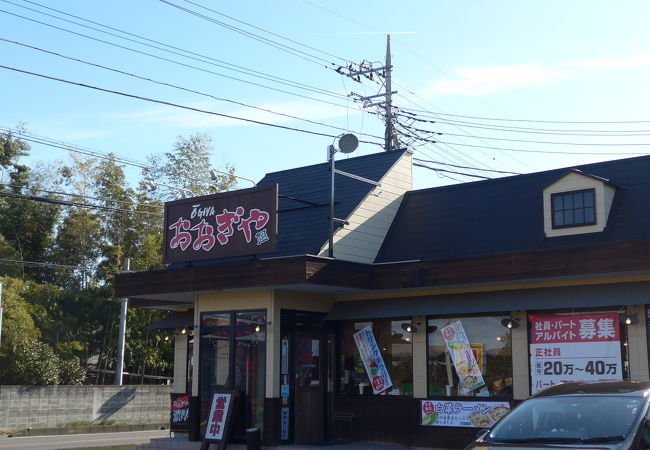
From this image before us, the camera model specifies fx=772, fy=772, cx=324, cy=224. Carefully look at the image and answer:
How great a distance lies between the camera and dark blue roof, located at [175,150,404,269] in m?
16.8

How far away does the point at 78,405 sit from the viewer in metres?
26.3

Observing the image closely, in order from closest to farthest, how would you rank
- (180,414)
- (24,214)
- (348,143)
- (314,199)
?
(314,199) < (348,143) < (180,414) < (24,214)

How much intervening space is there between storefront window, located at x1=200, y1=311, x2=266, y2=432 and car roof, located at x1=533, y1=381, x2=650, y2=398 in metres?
8.36

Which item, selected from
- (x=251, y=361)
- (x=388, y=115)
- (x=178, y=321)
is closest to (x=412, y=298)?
(x=251, y=361)

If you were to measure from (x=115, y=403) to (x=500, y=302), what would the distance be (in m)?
18.0

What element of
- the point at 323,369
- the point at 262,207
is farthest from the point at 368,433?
the point at 262,207

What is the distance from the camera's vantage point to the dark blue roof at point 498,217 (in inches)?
568

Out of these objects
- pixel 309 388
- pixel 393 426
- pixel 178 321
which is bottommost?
pixel 393 426

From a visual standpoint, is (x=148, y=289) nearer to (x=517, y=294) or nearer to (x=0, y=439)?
(x=517, y=294)

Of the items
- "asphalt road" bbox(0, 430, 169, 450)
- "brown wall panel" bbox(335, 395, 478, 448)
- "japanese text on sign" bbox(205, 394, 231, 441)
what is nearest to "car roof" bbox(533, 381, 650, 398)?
"brown wall panel" bbox(335, 395, 478, 448)

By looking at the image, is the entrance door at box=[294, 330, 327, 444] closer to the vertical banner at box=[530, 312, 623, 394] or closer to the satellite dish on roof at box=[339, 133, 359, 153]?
the vertical banner at box=[530, 312, 623, 394]

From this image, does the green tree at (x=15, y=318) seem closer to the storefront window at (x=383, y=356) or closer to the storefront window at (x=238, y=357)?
the storefront window at (x=238, y=357)

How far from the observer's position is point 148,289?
16.5 m

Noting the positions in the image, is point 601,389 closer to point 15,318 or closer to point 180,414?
point 180,414
